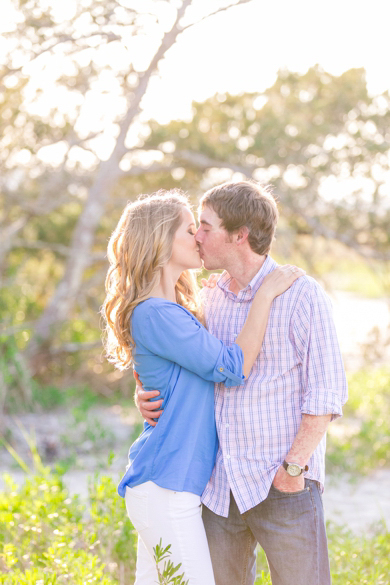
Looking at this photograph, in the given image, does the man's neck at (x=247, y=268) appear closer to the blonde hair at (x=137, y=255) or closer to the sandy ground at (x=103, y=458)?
the blonde hair at (x=137, y=255)

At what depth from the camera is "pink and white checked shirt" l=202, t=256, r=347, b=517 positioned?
2.22 meters

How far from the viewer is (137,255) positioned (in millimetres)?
2432

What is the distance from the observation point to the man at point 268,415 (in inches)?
87.1

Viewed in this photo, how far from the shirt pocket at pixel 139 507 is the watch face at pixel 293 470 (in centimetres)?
54

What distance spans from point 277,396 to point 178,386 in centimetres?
38

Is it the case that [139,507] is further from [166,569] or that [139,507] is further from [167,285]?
[167,285]

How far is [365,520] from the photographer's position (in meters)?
4.96

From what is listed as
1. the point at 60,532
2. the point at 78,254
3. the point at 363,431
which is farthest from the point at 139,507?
the point at 78,254

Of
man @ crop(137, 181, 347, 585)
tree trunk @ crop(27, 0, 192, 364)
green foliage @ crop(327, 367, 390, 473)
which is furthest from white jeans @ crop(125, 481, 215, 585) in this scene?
tree trunk @ crop(27, 0, 192, 364)

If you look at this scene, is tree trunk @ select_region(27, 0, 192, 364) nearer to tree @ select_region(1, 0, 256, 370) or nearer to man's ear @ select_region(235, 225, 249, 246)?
tree @ select_region(1, 0, 256, 370)

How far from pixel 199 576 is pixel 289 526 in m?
0.37

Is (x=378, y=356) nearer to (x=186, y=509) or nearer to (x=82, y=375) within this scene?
(x=82, y=375)

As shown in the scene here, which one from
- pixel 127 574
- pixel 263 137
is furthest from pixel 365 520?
pixel 263 137

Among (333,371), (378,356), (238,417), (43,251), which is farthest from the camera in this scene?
(43,251)
